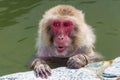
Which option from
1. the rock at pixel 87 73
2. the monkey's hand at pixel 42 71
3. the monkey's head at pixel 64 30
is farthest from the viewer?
the monkey's head at pixel 64 30

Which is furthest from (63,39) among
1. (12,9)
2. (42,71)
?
(12,9)

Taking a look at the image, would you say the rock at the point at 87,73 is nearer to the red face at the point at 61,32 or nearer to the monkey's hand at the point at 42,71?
the monkey's hand at the point at 42,71

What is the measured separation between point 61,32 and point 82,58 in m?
0.44

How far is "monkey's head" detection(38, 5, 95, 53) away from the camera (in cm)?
574

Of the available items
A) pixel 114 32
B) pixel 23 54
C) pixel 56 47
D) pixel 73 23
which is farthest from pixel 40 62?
pixel 114 32

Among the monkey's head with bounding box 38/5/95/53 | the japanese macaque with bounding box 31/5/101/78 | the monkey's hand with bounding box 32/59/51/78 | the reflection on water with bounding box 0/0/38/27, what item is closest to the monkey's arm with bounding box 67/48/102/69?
the japanese macaque with bounding box 31/5/101/78

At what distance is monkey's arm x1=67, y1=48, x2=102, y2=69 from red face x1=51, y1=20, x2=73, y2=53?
0.22 metres

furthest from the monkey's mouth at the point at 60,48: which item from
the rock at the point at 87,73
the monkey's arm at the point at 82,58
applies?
the rock at the point at 87,73

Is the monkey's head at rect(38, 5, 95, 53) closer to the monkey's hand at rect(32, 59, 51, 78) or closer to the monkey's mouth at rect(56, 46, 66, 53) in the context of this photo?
the monkey's mouth at rect(56, 46, 66, 53)

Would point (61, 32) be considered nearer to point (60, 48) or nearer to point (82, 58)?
point (60, 48)

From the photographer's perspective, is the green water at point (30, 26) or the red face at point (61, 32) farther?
the green water at point (30, 26)

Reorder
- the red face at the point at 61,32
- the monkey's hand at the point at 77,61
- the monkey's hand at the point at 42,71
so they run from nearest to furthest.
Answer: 1. the monkey's hand at the point at 42,71
2. the monkey's hand at the point at 77,61
3. the red face at the point at 61,32

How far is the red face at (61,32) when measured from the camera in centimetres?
564

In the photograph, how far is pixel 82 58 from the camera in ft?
18.7
